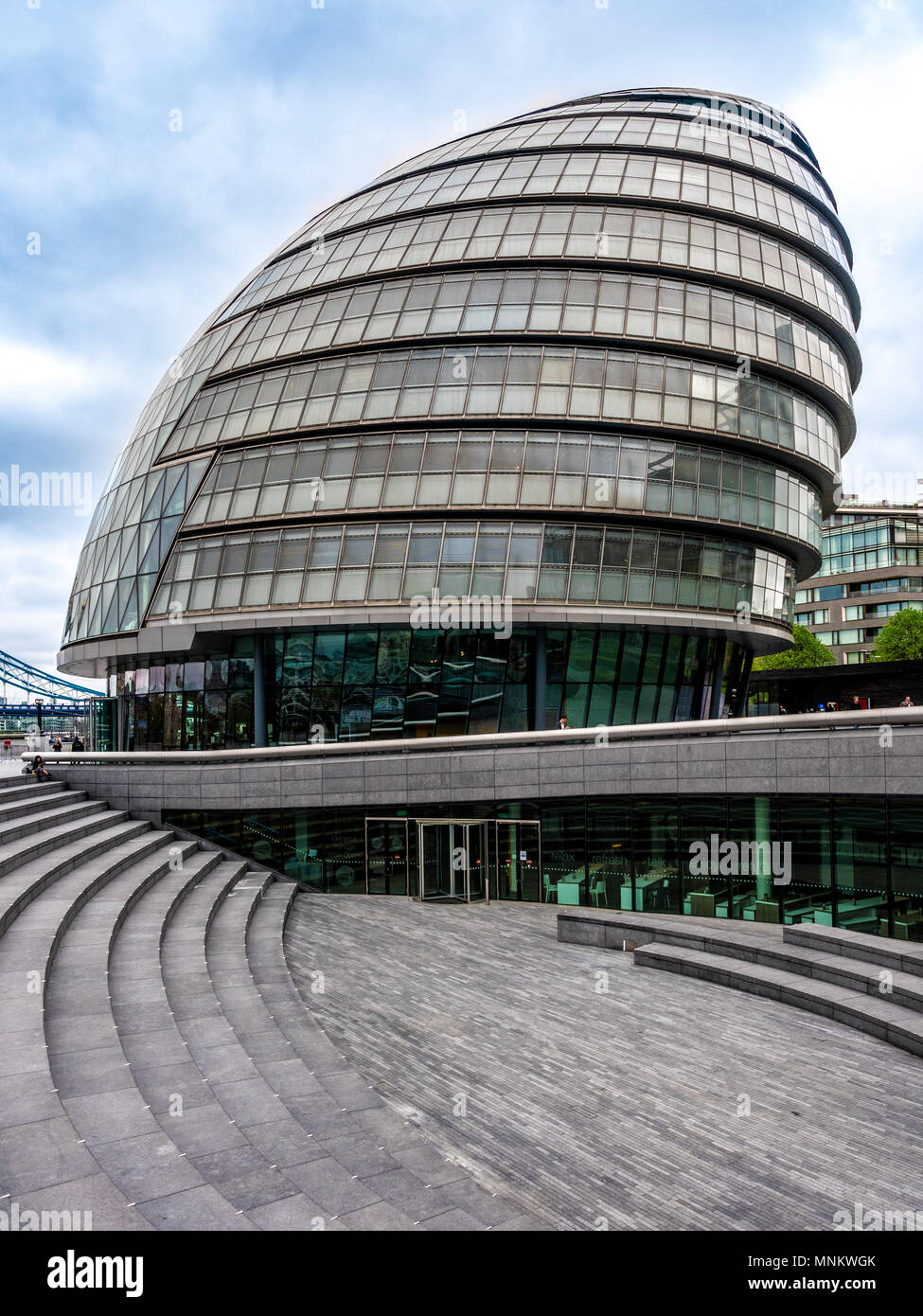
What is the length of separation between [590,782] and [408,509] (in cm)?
1474

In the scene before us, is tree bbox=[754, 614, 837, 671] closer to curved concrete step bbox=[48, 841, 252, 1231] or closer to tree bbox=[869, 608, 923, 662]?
tree bbox=[869, 608, 923, 662]

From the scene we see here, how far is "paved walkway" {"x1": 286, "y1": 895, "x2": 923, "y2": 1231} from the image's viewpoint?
10023 mm

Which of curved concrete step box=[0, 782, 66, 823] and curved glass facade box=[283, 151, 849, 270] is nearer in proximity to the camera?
curved concrete step box=[0, 782, 66, 823]

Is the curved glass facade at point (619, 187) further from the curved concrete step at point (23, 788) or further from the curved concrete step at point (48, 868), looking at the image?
the curved concrete step at point (48, 868)

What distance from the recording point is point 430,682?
116ft

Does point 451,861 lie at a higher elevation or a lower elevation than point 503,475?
lower

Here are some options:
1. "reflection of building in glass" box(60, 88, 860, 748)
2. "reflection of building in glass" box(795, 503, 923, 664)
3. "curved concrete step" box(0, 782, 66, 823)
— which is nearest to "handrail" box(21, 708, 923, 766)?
"curved concrete step" box(0, 782, 66, 823)

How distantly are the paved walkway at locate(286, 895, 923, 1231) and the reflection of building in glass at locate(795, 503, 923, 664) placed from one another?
10320 cm

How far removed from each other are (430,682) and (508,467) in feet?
31.2

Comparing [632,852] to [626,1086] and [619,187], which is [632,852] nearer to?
[626,1086]

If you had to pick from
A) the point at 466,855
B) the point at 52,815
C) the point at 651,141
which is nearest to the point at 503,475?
the point at 466,855

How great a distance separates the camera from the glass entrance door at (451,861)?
1102 inches
